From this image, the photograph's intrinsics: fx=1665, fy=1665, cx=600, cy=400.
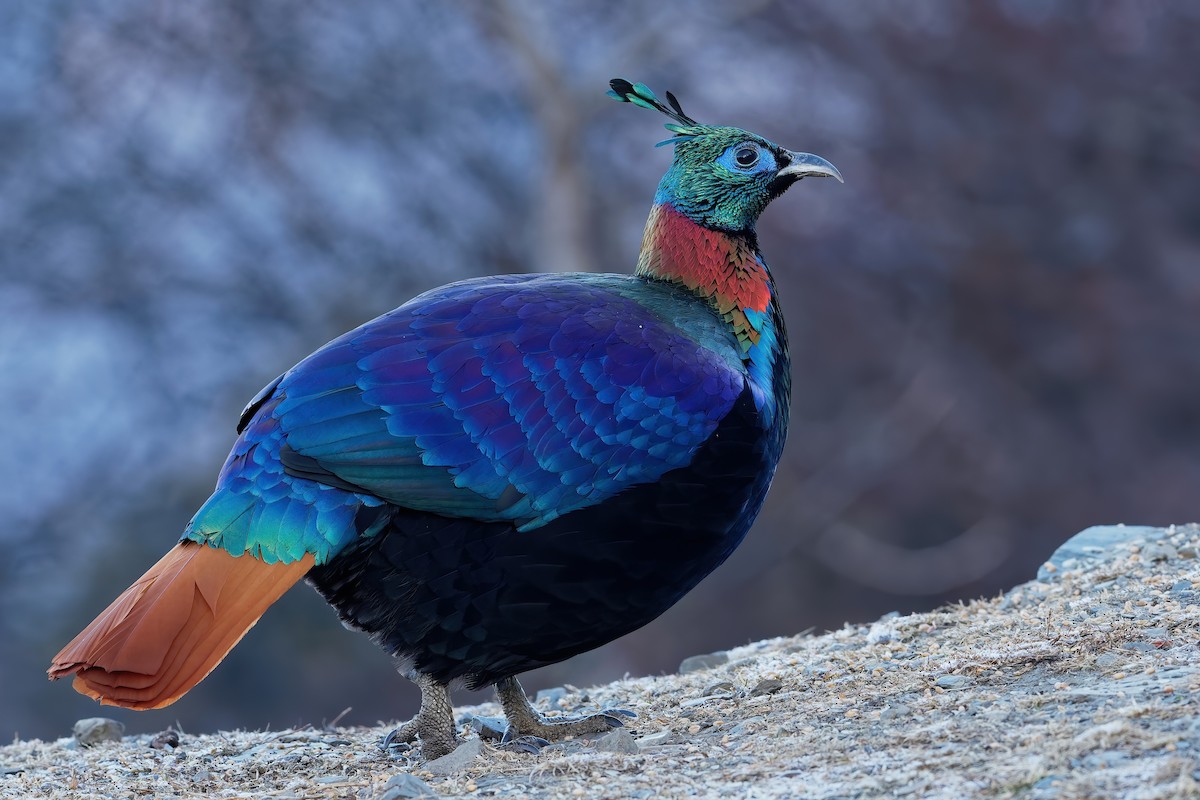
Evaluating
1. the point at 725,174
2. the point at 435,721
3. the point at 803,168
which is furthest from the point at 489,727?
the point at 803,168

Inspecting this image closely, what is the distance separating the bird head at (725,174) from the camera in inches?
200

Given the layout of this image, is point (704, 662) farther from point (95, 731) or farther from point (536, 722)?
point (95, 731)

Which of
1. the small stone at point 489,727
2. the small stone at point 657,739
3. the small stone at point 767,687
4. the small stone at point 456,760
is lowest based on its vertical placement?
the small stone at point 456,760

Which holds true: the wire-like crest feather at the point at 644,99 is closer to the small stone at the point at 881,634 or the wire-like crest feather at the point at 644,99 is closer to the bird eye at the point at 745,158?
the bird eye at the point at 745,158

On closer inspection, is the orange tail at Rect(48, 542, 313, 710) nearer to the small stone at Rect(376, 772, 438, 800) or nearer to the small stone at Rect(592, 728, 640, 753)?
the small stone at Rect(376, 772, 438, 800)

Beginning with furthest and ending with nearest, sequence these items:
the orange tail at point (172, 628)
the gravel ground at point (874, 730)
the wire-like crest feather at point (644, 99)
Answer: the wire-like crest feather at point (644, 99), the orange tail at point (172, 628), the gravel ground at point (874, 730)

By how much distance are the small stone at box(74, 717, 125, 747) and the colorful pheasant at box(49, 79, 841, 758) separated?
4.60 ft

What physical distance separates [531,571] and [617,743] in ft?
1.60

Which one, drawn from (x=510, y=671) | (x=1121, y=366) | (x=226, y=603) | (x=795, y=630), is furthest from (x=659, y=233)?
(x=1121, y=366)

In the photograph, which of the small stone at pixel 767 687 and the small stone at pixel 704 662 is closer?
the small stone at pixel 767 687

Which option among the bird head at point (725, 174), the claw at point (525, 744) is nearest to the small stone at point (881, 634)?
the claw at point (525, 744)

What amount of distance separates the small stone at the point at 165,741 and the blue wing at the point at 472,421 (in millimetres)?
1261

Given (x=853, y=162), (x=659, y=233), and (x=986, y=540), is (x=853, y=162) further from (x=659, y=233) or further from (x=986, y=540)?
(x=659, y=233)

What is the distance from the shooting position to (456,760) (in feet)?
13.9
